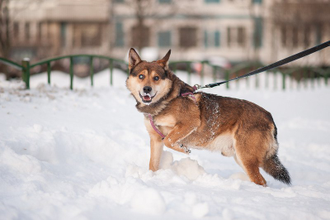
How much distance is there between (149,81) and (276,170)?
194 centimetres

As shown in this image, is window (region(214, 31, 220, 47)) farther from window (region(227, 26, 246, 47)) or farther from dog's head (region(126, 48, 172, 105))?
dog's head (region(126, 48, 172, 105))

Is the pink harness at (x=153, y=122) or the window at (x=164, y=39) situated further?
the window at (x=164, y=39)

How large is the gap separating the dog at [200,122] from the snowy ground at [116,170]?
0.97ft

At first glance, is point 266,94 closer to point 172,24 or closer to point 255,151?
point 255,151

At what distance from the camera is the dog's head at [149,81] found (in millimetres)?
4633

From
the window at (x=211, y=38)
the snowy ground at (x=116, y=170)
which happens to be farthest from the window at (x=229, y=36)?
the snowy ground at (x=116, y=170)

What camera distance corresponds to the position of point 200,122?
4.81 meters

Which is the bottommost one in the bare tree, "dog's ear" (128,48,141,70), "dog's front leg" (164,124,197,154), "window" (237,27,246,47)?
"dog's front leg" (164,124,197,154)

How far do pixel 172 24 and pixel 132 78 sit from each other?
27.4 m

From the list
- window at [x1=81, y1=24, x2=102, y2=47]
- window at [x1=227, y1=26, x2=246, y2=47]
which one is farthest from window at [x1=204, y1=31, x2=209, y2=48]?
window at [x1=81, y1=24, x2=102, y2=47]

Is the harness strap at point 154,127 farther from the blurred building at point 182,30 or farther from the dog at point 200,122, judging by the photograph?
the blurred building at point 182,30

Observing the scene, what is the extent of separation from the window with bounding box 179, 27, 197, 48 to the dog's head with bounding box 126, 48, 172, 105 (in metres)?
25.5

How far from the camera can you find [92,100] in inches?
339

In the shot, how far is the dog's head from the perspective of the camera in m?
4.63
